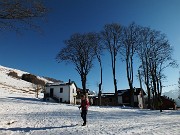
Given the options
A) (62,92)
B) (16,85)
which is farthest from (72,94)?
(16,85)

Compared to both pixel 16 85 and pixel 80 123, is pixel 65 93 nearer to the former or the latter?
pixel 16 85

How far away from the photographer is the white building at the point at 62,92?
51281 millimetres

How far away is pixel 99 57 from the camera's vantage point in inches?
1667

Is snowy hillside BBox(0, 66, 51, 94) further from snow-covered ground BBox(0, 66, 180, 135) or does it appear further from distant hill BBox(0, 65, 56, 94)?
snow-covered ground BBox(0, 66, 180, 135)

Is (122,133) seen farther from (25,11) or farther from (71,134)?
(25,11)

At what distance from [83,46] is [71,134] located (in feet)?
106

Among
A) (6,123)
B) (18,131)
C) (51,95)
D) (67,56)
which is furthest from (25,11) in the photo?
(51,95)

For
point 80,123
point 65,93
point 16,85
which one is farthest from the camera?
point 16,85

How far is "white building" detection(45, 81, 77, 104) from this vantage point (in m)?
51.3

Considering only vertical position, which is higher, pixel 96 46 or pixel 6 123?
pixel 96 46

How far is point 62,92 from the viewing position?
52062mm

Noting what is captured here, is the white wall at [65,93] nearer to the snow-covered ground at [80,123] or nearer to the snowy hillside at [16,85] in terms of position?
the snowy hillside at [16,85]

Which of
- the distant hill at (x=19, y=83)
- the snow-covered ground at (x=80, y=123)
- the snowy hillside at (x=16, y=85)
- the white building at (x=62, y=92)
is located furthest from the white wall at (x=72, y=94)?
the snow-covered ground at (x=80, y=123)

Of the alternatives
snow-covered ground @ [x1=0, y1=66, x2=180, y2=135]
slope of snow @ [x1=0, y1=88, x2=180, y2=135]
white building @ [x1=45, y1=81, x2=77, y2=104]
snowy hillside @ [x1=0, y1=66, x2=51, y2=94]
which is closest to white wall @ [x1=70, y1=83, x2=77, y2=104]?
white building @ [x1=45, y1=81, x2=77, y2=104]
